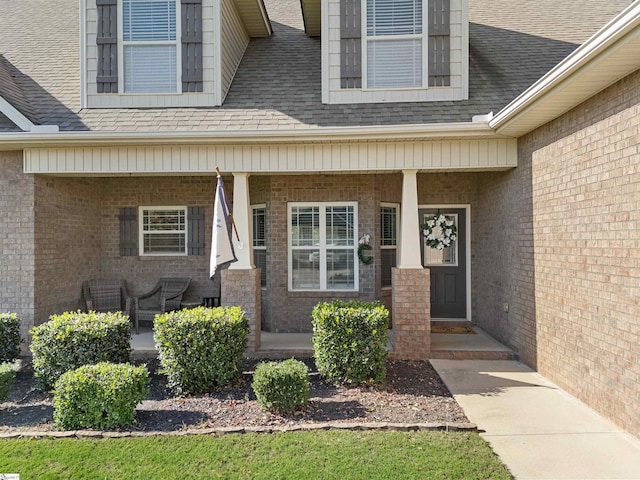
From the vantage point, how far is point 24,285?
6.59 m

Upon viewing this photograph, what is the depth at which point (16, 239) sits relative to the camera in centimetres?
656

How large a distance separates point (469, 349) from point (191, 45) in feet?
21.6

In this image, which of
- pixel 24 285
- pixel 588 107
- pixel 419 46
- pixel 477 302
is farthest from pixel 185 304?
pixel 588 107

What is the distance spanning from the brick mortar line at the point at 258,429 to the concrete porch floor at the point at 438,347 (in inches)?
93.4

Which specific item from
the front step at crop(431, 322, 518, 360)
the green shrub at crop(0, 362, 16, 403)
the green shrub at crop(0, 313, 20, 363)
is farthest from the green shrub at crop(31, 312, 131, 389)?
the front step at crop(431, 322, 518, 360)

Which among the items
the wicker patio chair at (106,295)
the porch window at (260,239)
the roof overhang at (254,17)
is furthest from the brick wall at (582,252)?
the wicker patio chair at (106,295)

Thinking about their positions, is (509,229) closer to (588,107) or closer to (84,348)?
(588,107)

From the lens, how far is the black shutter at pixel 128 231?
8.45 meters

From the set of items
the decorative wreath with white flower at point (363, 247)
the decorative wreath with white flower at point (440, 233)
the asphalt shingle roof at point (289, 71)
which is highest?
the asphalt shingle roof at point (289, 71)

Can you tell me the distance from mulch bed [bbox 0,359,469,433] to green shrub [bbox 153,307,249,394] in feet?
0.51

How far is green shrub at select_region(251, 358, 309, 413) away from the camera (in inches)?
169

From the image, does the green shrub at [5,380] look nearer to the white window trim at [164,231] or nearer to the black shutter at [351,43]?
the white window trim at [164,231]

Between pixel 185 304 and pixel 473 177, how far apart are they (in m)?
5.88

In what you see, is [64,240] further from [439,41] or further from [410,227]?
[439,41]
